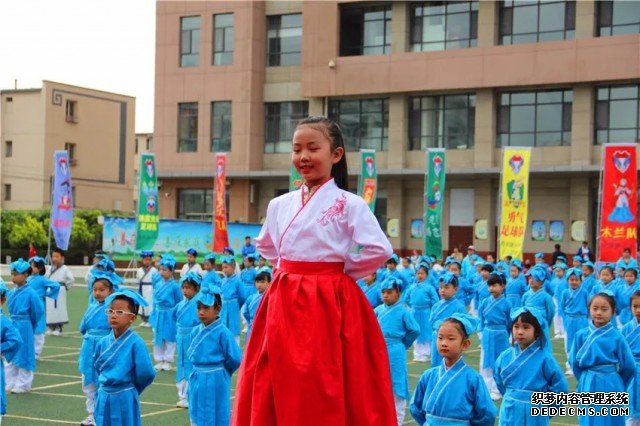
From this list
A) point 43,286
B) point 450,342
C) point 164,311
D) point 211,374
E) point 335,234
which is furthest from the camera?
point 164,311

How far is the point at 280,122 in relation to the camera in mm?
42406

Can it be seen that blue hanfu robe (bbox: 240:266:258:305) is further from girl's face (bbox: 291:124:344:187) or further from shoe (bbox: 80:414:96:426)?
girl's face (bbox: 291:124:344:187)

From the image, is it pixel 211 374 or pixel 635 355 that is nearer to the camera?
pixel 211 374

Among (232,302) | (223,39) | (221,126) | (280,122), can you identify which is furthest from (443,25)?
(232,302)

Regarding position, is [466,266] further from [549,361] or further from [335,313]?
[335,313]

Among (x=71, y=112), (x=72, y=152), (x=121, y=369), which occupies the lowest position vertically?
(x=121, y=369)

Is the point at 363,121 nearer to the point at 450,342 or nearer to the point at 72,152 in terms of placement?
the point at 72,152

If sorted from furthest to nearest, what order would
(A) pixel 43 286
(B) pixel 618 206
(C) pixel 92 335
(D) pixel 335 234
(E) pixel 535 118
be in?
(E) pixel 535 118
(B) pixel 618 206
(A) pixel 43 286
(C) pixel 92 335
(D) pixel 335 234

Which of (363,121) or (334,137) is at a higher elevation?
(363,121)

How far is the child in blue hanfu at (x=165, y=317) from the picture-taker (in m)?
15.8

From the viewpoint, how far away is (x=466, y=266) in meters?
24.2

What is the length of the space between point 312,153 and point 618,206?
17.0 metres

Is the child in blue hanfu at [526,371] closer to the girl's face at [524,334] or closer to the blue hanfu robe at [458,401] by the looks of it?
the girl's face at [524,334]

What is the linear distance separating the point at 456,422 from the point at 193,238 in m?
27.1
